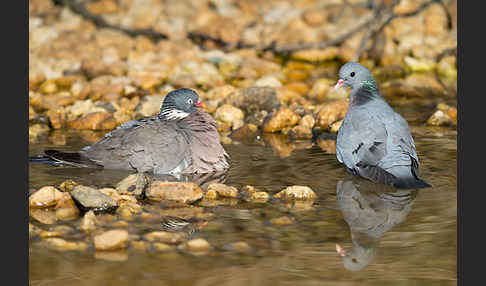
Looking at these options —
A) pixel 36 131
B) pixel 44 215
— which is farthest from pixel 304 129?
pixel 44 215

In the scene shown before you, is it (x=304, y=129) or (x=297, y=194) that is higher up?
(x=304, y=129)

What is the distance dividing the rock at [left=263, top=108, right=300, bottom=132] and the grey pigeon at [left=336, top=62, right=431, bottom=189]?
2084 millimetres

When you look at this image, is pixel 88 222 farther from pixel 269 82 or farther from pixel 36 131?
pixel 269 82

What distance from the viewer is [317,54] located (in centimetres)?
1418

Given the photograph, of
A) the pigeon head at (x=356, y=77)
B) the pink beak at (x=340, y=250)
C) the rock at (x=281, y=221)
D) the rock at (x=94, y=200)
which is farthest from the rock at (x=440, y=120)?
the rock at (x=94, y=200)

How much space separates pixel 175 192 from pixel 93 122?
3.86m

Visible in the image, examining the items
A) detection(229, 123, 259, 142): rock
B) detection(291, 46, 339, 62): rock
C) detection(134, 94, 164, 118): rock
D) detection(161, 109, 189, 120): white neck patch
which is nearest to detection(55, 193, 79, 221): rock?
detection(161, 109, 189, 120): white neck patch

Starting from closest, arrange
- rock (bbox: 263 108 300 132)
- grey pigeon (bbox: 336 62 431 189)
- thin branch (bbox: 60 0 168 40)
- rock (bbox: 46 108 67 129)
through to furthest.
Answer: grey pigeon (bbox: 336 62 431 189)
rock (bbox: 263 108 300 132)
rock (bbox: 46 108 67 129)
thin branch (bbox: 60 0 168 40)

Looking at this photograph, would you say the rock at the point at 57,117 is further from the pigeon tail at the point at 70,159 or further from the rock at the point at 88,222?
the rock at the point at 88,222

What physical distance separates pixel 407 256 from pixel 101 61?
8.92 m

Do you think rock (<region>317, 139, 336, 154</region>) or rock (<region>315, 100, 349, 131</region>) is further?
rock (<region>315, 100, 349, 131</region>)

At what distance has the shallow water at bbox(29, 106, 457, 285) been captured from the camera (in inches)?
185

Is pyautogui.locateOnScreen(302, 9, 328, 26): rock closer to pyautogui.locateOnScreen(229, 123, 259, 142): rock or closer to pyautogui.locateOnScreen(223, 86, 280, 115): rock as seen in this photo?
pyautogui.locateOnScreen(223, 86, 280, 115): rock

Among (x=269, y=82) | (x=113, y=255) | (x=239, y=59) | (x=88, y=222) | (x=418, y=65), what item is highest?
(x=239, y=59)
